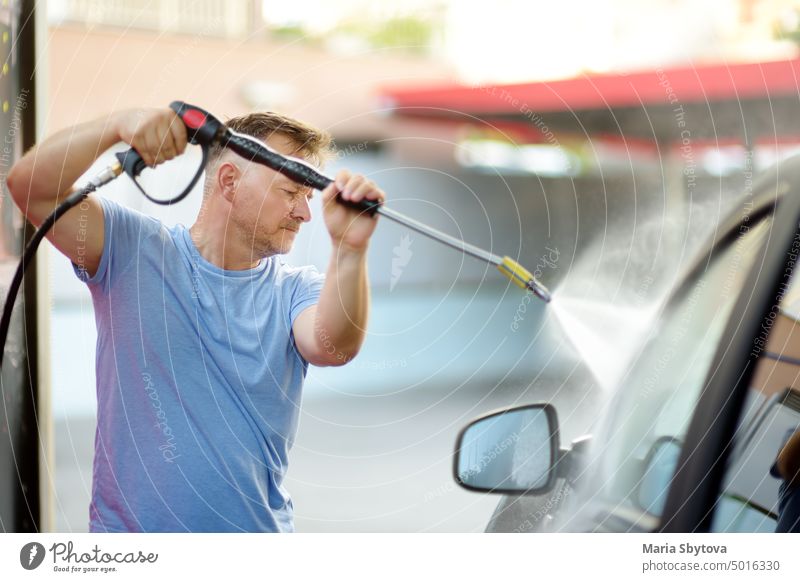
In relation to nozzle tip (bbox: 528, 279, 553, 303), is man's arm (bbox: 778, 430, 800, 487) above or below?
below

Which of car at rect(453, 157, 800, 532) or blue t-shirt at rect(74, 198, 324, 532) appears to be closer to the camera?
car at rect(453, 157, 800, 532)

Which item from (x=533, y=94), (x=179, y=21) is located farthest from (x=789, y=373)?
(x=179, y=21)

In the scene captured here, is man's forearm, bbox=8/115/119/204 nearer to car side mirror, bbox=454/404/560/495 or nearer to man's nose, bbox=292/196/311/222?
man's nose, bbox=292/196/311/222

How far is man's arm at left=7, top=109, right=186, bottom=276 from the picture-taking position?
4.43 feet

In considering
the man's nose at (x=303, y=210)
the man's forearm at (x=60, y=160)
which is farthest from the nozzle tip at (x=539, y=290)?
the man's forearm at (x=60, y=160)

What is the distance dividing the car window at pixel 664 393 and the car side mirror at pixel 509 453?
11 centimetres

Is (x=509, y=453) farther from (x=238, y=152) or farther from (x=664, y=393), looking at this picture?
(x=238, y=152)

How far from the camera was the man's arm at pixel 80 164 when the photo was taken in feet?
4.43

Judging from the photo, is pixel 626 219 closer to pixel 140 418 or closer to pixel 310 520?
pixel 310 520

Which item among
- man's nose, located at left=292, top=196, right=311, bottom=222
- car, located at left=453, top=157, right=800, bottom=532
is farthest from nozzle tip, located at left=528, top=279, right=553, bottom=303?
man's nose, located at left=292, top=196, right=311, bottom=222

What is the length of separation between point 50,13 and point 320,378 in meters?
0.84

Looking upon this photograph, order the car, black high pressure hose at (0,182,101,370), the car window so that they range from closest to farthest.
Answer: the car
the car window
black high pressure hose at (0,182,101,370)

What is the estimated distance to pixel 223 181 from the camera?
55.4 inches

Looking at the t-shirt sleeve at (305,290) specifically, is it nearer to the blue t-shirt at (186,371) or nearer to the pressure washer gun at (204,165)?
the blue t-shirt at (186,371)
